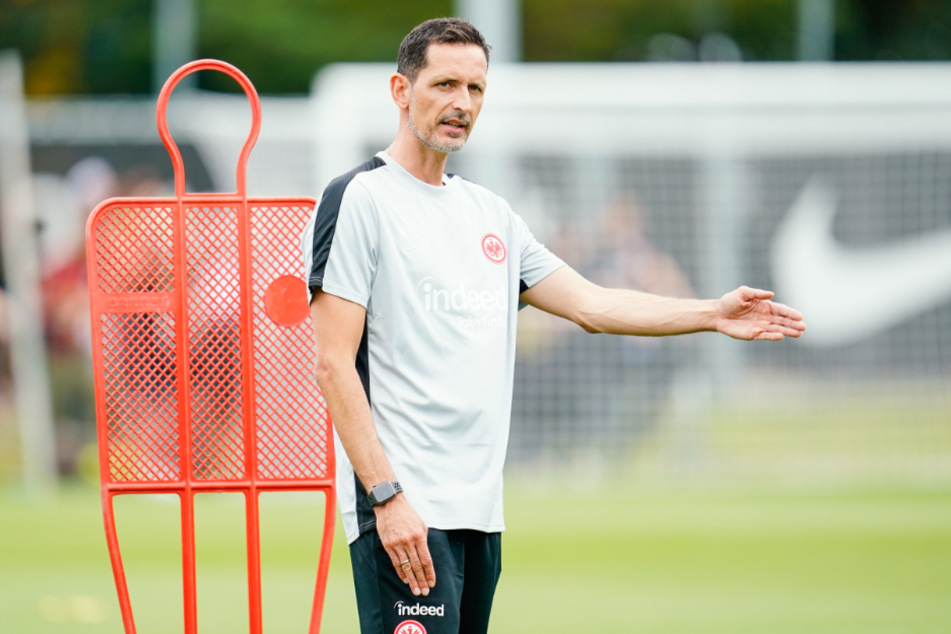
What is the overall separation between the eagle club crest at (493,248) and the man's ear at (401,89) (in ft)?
1.52

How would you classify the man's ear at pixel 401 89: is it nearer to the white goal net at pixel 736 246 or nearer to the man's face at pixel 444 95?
the man's face at pixel 444 95

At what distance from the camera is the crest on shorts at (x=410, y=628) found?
13.7 ft

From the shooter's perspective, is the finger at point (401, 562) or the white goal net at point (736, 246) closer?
the finger at point (401, 562)

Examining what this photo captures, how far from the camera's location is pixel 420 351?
4.29 metres

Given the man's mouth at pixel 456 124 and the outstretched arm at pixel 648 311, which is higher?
the man's mouth at pixel 456 124

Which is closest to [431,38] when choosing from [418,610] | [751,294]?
[751,294]

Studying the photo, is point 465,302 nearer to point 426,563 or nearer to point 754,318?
point 426,563

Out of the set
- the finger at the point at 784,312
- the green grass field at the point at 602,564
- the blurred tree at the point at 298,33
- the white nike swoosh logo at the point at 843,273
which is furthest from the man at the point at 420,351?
the blurred tree at the point at 298,33

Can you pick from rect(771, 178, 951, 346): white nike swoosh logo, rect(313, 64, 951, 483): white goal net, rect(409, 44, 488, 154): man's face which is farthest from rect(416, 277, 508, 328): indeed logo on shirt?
rect(771, 178, 951, 346): white nike swoosh logo

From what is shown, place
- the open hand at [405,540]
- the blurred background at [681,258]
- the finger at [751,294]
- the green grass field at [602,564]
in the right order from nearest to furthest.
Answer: the open hand at [405,540] → the finger at [751,294] → the green grass field at [602,564] → the blurred background at [681,258]

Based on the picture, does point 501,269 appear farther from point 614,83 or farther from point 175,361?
point 614,83

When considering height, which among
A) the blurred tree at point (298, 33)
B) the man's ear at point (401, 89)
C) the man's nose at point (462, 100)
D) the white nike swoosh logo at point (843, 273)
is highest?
the blurred tree at point (298, 33)

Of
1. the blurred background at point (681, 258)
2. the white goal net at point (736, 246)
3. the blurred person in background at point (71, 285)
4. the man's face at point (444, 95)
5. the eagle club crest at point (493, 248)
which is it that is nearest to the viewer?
the man's face at point (444, 95)

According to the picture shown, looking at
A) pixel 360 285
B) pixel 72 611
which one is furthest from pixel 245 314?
pixel 72 611
